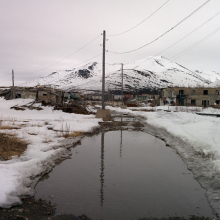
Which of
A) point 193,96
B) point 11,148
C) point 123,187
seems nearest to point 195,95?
point 193,96

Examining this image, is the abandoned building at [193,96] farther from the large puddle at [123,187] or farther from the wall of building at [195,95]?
the large puddle at [123,187]

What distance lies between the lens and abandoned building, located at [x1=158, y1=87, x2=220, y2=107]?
70.6 m

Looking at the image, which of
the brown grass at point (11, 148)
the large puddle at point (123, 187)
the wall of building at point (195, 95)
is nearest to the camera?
the large puddle at point (123, 187)

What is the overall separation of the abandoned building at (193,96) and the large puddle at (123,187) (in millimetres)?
65927

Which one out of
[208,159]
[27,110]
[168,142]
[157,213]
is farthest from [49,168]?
[27,110]

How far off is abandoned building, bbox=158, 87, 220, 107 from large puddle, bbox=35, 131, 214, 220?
65927 mm

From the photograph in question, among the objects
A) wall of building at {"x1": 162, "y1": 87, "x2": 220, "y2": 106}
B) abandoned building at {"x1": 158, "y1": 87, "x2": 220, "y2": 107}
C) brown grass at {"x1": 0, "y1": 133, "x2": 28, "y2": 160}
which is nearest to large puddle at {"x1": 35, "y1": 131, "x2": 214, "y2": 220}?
brown grass at {"x1": 0, "y1": 133, "x2": 28, "y2": 160}

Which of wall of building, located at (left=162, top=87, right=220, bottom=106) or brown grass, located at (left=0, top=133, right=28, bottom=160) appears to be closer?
brown grass, located at (left=0, top=133, right=28, bottom=160)

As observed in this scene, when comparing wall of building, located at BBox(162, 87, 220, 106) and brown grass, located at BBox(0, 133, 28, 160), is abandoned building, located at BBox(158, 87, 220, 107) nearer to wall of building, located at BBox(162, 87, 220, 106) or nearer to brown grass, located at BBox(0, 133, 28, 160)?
wall of building, located at BBox(162, 87, 220, 106)

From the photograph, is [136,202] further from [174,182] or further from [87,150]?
[87,150]

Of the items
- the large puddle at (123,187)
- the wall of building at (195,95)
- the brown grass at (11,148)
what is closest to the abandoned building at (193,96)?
the wall of building at (195,95)

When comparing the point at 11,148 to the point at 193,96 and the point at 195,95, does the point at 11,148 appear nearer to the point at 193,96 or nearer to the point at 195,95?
the point at 193,96

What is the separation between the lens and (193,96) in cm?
7181

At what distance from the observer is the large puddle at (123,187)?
403 cm
